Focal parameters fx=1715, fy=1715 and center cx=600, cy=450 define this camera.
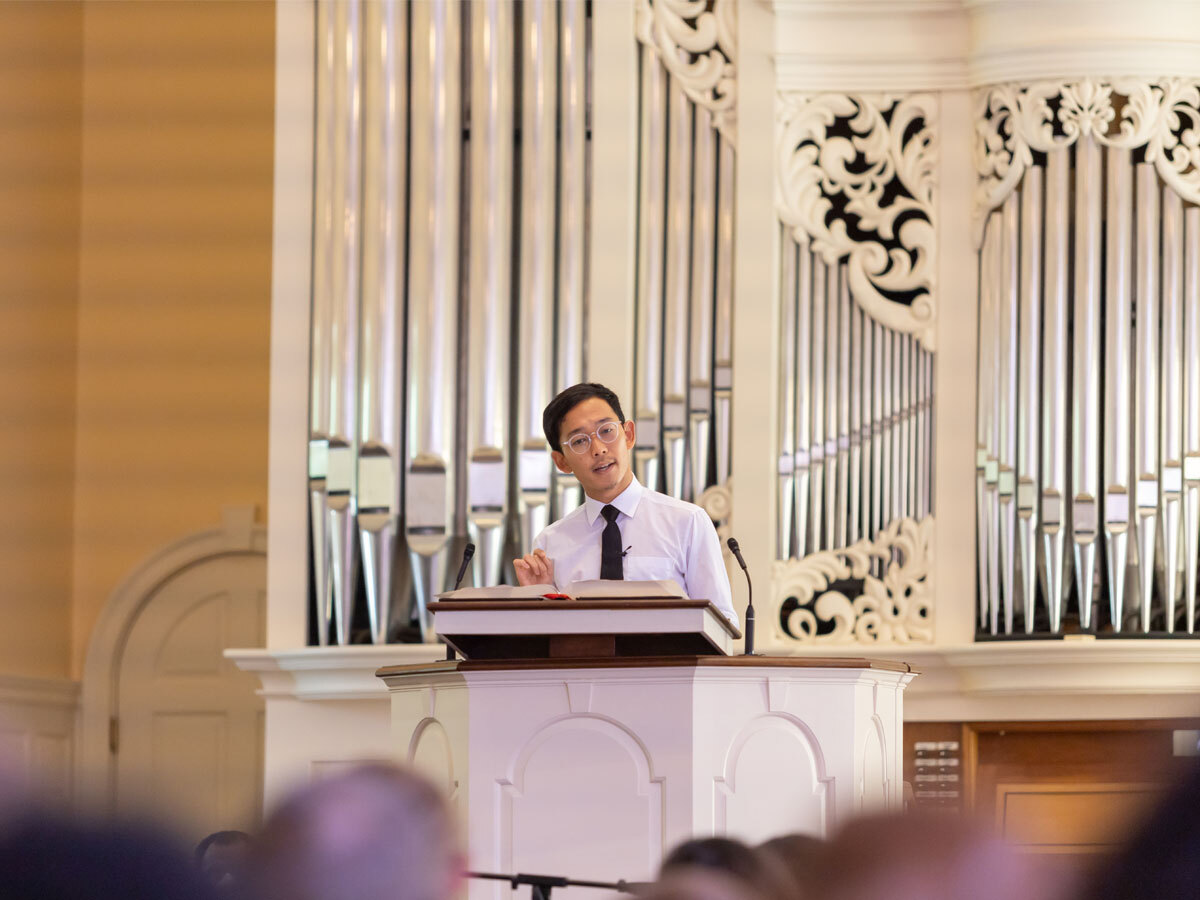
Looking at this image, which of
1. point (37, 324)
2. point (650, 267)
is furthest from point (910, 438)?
point (37, 324)

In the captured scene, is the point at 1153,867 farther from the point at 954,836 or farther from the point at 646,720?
the point at 646,720

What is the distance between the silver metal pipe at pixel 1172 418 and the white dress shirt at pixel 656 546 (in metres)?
2.51

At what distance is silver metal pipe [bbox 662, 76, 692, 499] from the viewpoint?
697cm

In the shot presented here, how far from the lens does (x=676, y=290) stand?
7066 mm

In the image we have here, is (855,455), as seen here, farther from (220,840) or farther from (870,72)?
(220,840)

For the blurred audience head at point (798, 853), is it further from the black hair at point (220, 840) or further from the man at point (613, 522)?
the man at point (613, 522)

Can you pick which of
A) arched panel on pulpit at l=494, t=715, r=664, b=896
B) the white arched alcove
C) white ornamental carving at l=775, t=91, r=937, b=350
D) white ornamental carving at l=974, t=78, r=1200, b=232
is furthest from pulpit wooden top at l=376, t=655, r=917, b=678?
the white arched alcove

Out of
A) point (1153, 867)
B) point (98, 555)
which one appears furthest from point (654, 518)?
point (98, 555)

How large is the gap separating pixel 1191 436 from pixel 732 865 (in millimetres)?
6243

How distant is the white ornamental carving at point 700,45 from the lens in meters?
7.16

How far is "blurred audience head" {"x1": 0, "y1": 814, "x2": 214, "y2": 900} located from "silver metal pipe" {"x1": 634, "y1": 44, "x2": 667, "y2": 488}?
6170mm

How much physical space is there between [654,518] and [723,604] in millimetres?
380

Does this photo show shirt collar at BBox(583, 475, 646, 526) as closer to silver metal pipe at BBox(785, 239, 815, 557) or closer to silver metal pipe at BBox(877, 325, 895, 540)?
silver metal pipe at BBox(785, 239, 815, 557)

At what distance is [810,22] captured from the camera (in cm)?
718
